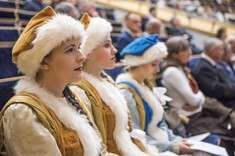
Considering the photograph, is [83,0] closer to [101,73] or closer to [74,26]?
[101,73]

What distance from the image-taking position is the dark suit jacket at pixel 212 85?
2.43 metres

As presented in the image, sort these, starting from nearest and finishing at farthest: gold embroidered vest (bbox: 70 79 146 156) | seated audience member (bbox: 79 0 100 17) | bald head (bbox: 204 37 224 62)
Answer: gold embroidered vest (bbox: 70 79 146 156)
bald head (bbox: 204 37 224 62)
seated audience member (bbox: 79 0 100 17)

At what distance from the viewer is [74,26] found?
0.95 metres

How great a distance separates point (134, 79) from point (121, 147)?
0.51 metres

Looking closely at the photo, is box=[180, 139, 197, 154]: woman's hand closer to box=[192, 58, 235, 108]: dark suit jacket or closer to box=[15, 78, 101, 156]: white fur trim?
box=[15, 78, 101, 156]: white fur trim

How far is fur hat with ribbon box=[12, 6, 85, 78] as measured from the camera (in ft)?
2.92

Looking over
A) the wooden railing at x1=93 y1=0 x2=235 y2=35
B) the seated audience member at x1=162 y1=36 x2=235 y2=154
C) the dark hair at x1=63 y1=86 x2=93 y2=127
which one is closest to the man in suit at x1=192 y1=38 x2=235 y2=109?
the seated audience member at x1=162 y1=36 x2=235 y2=154

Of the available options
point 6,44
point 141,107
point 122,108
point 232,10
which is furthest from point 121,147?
point 232,10

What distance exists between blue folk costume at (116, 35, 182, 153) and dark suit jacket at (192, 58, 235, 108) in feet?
3.03

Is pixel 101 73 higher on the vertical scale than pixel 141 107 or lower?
higher

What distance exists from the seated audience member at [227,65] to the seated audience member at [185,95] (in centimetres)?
68

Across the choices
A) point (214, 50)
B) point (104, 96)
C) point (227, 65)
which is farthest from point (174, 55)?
point (104, 96)

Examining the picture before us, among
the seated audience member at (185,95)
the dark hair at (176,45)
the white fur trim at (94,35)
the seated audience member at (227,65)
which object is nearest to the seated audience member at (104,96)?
the white fur trim at (94,35)

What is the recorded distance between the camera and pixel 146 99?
1.60 m
